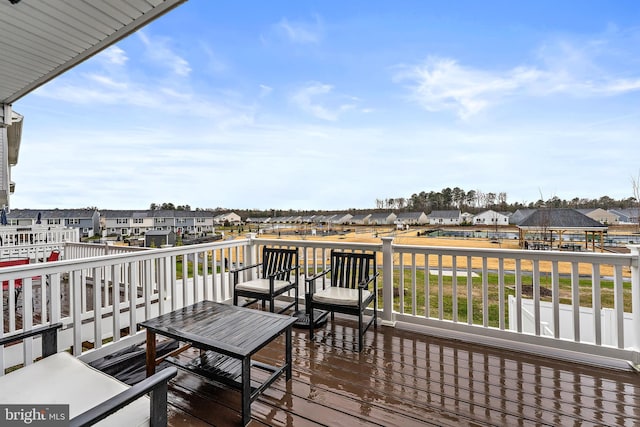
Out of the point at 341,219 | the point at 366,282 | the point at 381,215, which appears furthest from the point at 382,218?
the point at 366,282

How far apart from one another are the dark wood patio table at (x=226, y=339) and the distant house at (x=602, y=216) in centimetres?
713

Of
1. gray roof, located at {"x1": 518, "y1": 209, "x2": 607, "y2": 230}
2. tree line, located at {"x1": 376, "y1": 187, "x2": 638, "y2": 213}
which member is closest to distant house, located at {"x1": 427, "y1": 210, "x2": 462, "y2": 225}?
tree line, located at {"x1": 376, "y1": 187, "x2": 638, "y2": 213}

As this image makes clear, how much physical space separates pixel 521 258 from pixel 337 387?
88.1 inches

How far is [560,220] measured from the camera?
752cm

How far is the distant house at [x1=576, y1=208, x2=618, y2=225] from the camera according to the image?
5.69 m

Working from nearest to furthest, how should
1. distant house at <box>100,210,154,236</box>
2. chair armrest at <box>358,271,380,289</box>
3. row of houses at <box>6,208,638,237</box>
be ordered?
chair armrest at <box>358,271,380,289</box> → row of houses at <box>6,208,638,237</box> → distant house at <box>100,210,154,236</box>

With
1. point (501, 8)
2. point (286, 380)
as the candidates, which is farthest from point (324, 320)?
point (501, 8)

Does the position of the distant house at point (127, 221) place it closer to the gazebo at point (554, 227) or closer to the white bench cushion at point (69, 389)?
the white bench cushion at point (69, 389)

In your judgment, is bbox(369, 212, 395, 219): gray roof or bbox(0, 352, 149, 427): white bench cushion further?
bbox(369, 212, 395, 219): gray roof

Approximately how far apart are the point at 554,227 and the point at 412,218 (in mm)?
13185

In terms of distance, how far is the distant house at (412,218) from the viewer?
19.8 m

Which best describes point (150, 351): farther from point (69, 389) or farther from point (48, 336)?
point (69, 389)

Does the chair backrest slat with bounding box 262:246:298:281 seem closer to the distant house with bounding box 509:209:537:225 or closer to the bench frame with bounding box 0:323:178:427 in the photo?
the bench frame with bounding box 0:323:178:427

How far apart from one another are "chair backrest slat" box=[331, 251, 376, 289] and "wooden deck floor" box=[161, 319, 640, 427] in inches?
34.3
